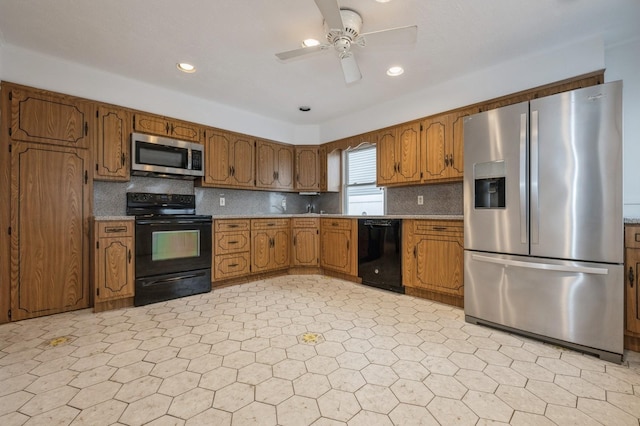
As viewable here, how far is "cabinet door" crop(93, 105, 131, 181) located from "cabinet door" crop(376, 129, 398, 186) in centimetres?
312

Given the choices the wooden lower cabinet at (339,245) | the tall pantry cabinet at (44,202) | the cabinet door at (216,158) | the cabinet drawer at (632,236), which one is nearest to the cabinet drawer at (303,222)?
the wooden lower cabinet at (339,245)

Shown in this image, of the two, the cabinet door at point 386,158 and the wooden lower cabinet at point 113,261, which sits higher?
the cabinet door at point 386,158

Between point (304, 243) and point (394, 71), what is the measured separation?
8.63 feet

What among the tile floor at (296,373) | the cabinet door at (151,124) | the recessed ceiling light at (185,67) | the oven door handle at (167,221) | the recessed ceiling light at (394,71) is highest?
the recessed ceiling light at (185,67)

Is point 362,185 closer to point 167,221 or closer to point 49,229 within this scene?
point 167,221

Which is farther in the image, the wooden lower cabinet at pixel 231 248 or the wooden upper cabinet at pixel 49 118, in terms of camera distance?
the wooden lower cabinet at pixel 231 248

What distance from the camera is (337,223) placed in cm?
414

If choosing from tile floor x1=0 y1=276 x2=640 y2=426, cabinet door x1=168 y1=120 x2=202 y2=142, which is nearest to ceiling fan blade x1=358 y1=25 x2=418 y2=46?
tile floor x1=0 y1=276 x2=640 y2=426

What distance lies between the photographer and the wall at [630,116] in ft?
8.11

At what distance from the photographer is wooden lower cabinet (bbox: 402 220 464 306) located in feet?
9.46

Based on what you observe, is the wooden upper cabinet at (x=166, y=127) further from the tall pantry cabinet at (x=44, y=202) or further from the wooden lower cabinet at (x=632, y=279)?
the wooden lower cabinet at (x=632, y=279)

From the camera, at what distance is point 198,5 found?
2.07m

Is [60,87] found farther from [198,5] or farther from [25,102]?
[198,5]

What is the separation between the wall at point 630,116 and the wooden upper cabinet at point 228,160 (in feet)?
13.6
